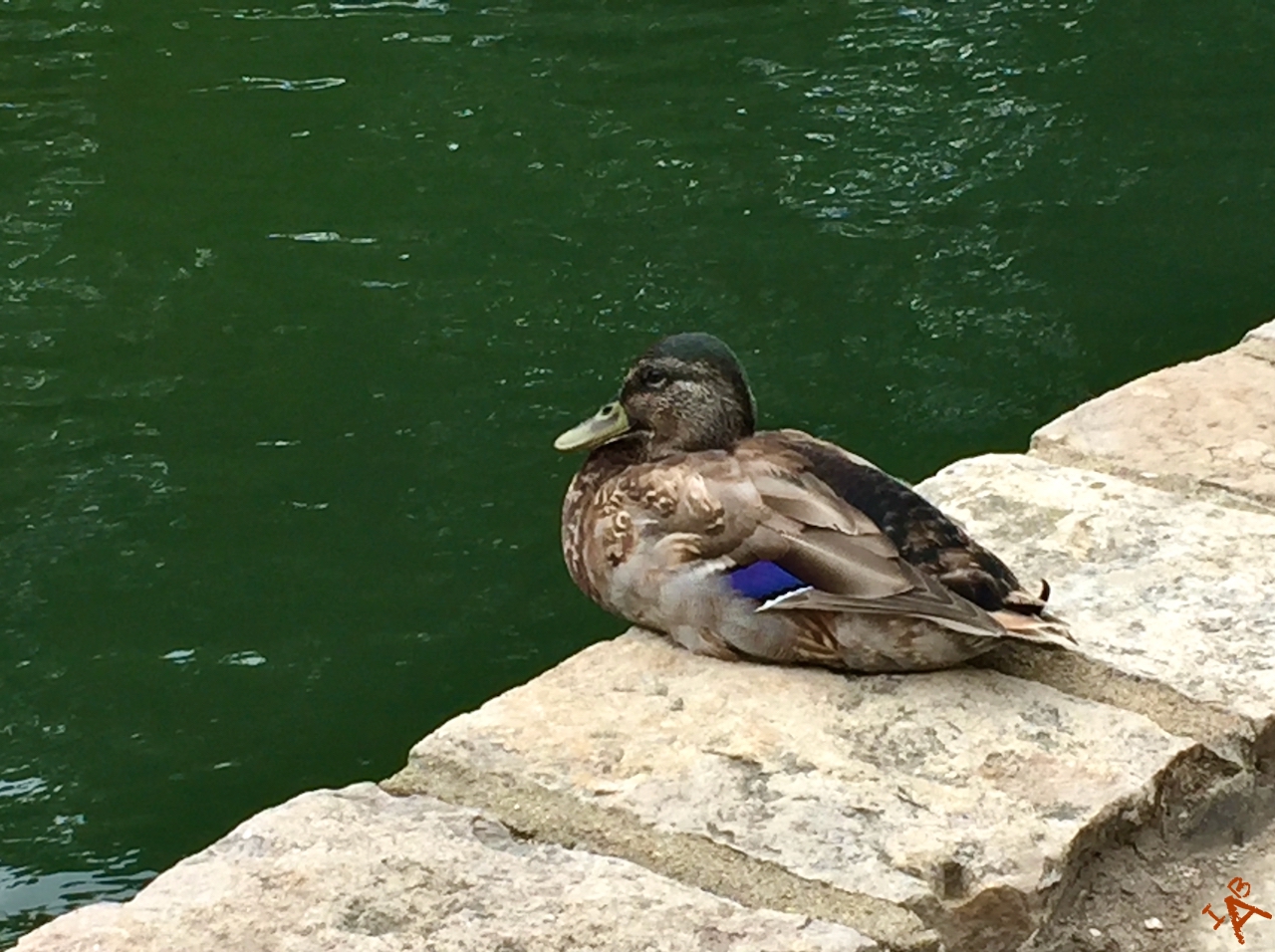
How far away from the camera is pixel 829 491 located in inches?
115

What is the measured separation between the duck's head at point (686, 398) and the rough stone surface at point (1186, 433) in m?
0.54

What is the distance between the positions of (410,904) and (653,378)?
1.23 meters

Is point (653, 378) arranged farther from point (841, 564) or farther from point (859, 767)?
point (859, 767)

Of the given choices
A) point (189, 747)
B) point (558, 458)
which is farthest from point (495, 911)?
point (558, 458)

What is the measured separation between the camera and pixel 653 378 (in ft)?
10.7

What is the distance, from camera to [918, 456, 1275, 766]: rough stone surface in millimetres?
2605

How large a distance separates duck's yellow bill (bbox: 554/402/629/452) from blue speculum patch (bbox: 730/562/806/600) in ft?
1.62

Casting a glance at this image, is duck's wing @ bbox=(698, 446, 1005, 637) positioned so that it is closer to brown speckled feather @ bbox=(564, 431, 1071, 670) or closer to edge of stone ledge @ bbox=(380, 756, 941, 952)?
brown speckled feather @ bbox=(564, 431, 1071, 670)

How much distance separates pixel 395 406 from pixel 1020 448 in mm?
1533

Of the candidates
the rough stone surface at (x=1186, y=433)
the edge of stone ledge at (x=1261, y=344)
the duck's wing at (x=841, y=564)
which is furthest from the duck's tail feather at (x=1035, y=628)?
the edge of stone ledge at (x=1261, y=344)

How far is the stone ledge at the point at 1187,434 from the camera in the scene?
10.6ft

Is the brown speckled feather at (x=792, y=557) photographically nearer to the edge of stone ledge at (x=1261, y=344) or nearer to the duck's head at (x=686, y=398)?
the duck's head at (x=686, y=398)
